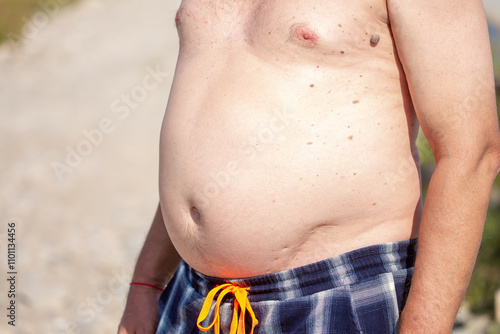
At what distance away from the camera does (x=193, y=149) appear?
1.29 m

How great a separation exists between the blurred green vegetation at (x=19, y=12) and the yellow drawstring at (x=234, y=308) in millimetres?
10643

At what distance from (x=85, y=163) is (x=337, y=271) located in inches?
197

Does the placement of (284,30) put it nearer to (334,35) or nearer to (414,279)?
(334,35)

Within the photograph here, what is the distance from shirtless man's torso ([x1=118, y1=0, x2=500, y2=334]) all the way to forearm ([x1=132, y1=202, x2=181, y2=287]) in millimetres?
348

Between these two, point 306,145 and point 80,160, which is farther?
point 80,160

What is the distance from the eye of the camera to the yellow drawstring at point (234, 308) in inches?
48.6

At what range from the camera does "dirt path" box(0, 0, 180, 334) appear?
3623 mm

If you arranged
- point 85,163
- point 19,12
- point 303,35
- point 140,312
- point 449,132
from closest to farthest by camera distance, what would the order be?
point 449,132 → point 303,35 → point 140,312 → point 85,163 → point 19,12

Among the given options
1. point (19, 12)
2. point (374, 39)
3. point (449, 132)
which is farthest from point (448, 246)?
point (19, 12)

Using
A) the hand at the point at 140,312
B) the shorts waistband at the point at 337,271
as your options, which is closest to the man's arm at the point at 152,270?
the hand at the point at 140,312

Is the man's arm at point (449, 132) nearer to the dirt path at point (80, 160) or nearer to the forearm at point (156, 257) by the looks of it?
the forearm at point (156, 257)

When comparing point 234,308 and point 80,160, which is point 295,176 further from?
point 80,160

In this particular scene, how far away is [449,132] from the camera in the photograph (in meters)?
1.08

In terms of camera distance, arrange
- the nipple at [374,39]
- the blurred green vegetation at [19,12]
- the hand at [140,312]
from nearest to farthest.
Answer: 1. the nipple at [374,39]
2. the hand at [140,312]
3. the blurred green vegetation at [19,12]
